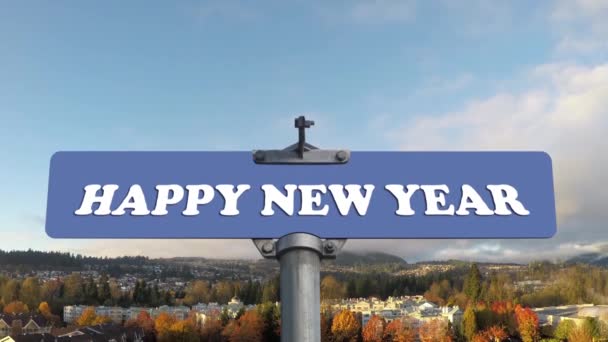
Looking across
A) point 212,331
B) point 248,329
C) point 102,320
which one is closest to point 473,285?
point 248,329

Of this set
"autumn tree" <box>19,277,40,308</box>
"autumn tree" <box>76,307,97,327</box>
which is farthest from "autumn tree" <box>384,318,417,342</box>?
"autumn tree" <box>19,277,40,308</box>

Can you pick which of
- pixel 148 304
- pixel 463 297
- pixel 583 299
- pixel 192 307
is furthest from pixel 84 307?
pixel 583 299

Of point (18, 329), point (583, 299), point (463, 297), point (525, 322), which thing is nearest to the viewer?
point (525, 322)

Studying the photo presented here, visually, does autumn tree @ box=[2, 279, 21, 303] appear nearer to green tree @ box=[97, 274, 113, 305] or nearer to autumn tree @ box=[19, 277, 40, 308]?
autumn tree @ box=[19, 277, 40, 308]

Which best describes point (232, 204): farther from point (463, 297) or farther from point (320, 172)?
point (463, 297)

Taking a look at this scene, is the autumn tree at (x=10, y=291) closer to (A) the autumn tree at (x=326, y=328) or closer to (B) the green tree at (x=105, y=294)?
(B) the green tree at (x=105, y=294)
